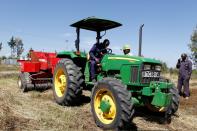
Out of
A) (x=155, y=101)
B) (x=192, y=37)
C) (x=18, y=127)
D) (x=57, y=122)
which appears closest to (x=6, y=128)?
(x=18, y=127)

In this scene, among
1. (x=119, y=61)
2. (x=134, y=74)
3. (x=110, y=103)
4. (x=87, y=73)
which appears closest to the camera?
(x=110, y=103)

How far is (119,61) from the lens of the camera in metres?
8.10

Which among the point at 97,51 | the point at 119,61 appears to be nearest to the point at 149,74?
the point at 119,61

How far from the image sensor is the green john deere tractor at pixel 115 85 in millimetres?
6918

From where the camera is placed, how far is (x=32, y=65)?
13.2 meters

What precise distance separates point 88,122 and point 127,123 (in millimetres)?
1159

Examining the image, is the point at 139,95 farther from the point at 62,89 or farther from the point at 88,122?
the point at 62,89

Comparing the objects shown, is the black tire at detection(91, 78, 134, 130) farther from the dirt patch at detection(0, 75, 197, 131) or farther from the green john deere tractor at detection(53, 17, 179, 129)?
the dirt patch at detection(0, 75, 197, 131)

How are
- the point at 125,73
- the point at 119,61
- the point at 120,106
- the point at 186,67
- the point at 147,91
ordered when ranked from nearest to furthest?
the point at 120,106, the point at 147,91, the point at 125,73, the point at 119,61, the point at 186,67

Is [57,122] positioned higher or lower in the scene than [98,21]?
lower

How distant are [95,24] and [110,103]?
10.7ft

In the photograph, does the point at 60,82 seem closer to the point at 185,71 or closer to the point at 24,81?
the point at 24,81

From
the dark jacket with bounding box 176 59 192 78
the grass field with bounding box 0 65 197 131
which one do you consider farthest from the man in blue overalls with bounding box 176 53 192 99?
the grass field with bounding box 0 65 197 131

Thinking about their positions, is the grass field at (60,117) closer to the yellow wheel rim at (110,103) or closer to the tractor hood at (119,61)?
the yellow wheel rim at (110,103)
